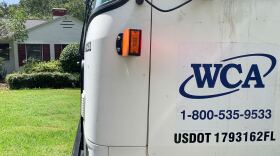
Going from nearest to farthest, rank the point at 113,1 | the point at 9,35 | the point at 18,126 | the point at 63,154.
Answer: the point at 113,1 < the point at 63,154 < the point at 18,126 < the point at 9,35

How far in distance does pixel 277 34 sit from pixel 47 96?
14.2 meters

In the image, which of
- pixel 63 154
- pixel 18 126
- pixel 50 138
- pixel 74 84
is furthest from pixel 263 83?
pixel 74 84

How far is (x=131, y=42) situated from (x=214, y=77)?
52 centimetres

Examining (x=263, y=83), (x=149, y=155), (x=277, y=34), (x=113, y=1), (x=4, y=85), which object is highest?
(x=113, y=1)

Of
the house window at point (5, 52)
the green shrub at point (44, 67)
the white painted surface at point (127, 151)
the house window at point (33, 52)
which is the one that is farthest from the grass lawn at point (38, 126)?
the house window at point (5, 52)

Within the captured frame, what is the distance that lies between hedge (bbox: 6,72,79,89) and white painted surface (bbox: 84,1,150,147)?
18144 mm

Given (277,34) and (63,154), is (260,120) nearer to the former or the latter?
(277,34)

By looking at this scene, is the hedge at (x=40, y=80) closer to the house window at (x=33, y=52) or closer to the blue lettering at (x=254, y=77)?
the house window at (x=33, y=52)

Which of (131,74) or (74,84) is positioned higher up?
(131,74)

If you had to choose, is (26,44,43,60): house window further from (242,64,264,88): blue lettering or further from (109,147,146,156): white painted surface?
(242,64,264,88): blue lettering

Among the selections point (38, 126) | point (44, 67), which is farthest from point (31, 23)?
point (38, 126)

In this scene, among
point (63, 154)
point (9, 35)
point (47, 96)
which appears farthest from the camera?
point (9, 35)

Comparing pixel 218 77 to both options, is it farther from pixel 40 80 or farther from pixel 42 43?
pixel 42 43

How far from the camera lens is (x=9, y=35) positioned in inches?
989
